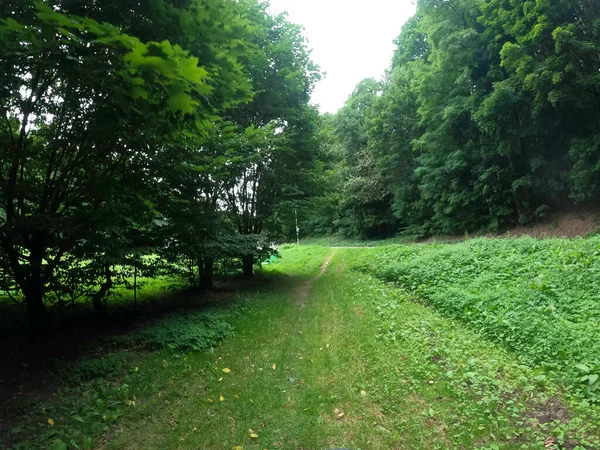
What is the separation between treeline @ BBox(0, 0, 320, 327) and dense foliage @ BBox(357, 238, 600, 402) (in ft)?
16.6

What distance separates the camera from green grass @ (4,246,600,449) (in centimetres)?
359

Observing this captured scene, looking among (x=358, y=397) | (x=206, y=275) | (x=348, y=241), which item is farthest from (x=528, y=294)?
(x=348, y=241)

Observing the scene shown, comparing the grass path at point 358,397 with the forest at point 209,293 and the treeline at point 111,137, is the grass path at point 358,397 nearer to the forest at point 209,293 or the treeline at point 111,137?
the forest at point 209,293

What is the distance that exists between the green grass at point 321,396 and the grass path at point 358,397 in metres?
0.02

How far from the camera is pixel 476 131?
21250mm

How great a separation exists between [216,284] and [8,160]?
27.0 feet

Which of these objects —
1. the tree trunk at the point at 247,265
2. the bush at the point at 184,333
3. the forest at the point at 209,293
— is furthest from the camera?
the tree trunk at the point at 247,265

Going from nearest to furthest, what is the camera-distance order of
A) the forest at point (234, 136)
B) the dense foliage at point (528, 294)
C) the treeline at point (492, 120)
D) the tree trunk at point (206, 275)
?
1. the forest at point (234, 136)
2. the dense foliage at point (528, 294)
3. the tree trunk at point (206, 275)
4. the treeline at point (492, 120)

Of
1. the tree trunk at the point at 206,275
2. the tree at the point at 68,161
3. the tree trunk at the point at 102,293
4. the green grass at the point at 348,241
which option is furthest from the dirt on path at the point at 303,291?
the green grass at the point at 348,241

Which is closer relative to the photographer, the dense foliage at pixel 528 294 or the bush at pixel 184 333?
the dense foliage at pixel 528 294

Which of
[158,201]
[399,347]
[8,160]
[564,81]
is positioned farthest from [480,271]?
[564,81]

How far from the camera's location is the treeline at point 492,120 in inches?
587

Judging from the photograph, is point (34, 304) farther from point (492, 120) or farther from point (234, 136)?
point (492, 120)

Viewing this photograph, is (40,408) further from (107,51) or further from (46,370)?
(107,51)
